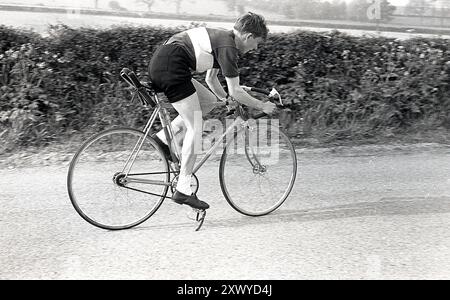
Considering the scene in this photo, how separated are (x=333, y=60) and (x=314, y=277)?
465 cm

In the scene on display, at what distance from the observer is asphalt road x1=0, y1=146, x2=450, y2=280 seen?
11.8ft

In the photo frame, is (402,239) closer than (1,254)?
No

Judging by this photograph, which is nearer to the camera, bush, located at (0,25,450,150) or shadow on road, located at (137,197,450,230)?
shadow on road, located at (137,197,450,230)

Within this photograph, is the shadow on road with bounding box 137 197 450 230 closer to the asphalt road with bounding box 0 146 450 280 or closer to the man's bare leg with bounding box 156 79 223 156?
the asphalt road with bounding box 0 146 450 280

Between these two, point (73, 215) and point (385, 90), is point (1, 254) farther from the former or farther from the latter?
point (385, 90)

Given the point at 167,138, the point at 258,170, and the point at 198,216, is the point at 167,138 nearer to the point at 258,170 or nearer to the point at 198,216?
the point at 198,216

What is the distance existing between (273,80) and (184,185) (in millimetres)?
3502

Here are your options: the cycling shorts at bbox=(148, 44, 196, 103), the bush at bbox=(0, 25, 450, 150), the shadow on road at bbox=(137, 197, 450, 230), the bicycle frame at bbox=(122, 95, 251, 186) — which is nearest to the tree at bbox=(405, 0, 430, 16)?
the bush at bbox=(0, 25, 450, 150)

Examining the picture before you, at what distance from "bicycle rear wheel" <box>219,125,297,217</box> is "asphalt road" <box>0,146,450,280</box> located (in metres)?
0.16

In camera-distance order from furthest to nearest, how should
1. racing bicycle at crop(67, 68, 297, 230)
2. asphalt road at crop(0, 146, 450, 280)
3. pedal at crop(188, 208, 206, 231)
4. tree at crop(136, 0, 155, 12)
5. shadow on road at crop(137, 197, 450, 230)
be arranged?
tree at crop(136, 0, 155, 12) < shadow on road at crop(137, 197, 450, 230) < pedal at crop(188, 208, 206, 231) < racing bicycle at crop(67, 68, 297, 230) < asphalt road at crop(0, 146, 450, 280)

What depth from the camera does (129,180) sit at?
4.30m

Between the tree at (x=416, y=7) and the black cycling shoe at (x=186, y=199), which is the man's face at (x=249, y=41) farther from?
the tree at (x=416, y=7)
